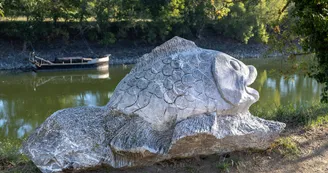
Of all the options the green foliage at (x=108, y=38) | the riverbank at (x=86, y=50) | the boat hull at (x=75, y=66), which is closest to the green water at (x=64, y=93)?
the boat hull at (x=75, y=66)

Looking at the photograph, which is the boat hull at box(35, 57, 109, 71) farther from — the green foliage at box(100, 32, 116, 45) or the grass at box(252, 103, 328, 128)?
the grass at box(252, 103, 328, 128)

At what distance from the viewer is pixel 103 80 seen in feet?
50.3

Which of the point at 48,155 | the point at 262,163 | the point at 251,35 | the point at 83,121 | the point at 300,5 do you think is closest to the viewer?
the point at 48,155

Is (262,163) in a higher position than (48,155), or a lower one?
lower

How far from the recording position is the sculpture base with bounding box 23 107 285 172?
10.8 feet

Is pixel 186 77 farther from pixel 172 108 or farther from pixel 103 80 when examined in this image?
pixel 103 80

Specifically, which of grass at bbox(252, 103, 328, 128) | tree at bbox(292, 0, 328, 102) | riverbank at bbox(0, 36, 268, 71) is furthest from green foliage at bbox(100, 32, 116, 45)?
tree at bbox(292, 0, 328, 102)

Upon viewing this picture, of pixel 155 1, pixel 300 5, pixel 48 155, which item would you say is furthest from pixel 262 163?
pixel 155 1

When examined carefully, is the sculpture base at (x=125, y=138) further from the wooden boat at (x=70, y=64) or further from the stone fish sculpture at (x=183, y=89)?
the wooden boat at (x=70, y=64)

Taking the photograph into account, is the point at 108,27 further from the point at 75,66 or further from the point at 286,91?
the point at 286,91

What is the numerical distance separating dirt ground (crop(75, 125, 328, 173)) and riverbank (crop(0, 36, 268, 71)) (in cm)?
1575

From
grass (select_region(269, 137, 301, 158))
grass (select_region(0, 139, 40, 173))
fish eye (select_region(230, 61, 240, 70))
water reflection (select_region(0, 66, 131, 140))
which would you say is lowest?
water reflection (select_region(0, 66, 131, 140))

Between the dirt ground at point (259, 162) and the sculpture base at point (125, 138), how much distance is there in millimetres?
115

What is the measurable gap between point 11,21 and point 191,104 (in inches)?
790
